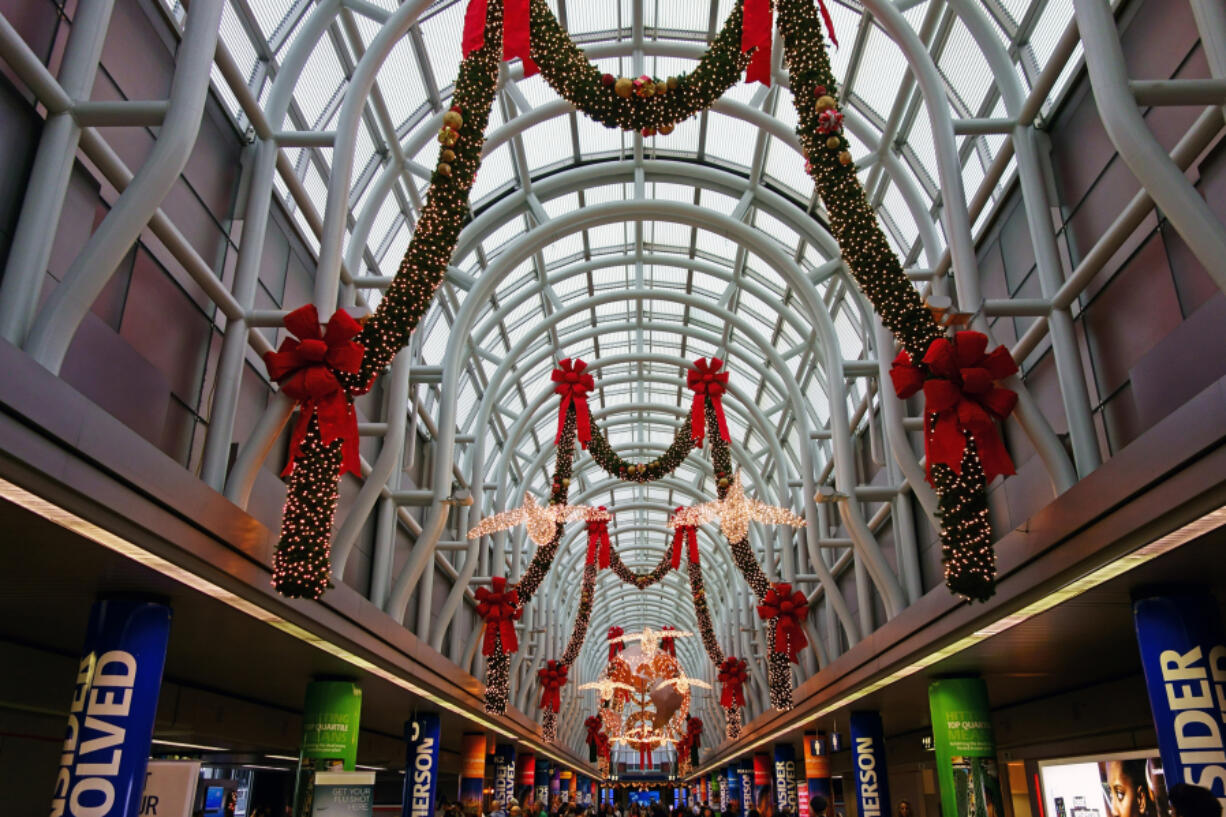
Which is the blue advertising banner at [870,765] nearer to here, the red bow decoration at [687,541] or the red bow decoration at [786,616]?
the red bow decoration at [786,616]

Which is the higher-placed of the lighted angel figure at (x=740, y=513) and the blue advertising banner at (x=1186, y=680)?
the lighted angel figure at (x=740, y=513)

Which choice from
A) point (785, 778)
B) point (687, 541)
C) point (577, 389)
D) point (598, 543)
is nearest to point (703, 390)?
point (577, 389)

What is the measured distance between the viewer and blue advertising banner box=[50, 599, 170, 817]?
8272 millimetres

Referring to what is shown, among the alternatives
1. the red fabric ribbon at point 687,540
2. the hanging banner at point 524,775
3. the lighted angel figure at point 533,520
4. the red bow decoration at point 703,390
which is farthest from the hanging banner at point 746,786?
the red bow decoration at point 703,390

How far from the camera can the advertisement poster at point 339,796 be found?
9906 mm

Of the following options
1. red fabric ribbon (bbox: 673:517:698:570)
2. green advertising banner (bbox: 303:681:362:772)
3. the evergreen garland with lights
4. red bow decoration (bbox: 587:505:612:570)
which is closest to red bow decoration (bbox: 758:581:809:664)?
red fabric ribbon (bbox: 673:517:698:570)

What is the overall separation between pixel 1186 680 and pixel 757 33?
25.9 ft

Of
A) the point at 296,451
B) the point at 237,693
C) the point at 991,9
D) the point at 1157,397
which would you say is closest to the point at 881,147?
the point at 991,9

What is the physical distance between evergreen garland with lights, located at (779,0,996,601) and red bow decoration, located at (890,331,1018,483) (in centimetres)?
34

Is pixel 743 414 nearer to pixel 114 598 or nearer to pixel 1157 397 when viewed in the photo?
pixel 1157 397

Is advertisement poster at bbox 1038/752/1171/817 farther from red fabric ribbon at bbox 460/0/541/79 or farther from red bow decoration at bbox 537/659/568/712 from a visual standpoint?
red bow decoration at bbox 537/659/568/712

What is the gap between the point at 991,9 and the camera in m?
14.7

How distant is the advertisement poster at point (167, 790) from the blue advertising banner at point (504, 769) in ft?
97.0

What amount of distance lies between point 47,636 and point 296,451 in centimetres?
594
